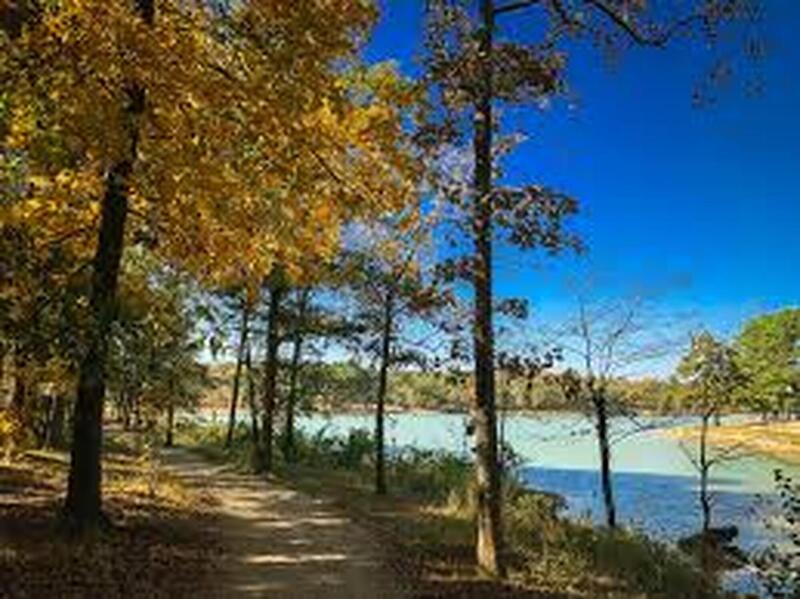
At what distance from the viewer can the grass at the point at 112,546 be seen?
41.9 ft

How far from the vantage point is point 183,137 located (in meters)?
13.8

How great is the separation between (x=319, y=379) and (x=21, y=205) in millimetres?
25446

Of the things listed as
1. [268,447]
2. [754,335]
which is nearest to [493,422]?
[268,447]

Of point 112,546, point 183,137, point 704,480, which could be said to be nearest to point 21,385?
point 112,546

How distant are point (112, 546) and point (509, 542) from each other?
7671mm

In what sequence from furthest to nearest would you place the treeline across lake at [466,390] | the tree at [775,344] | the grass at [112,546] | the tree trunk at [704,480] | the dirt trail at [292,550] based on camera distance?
the tree at [775,344], the tree trunk at [704,480], the treeline across lake at [466,390], the dirt trail at [292,550], the grass at [112,546]

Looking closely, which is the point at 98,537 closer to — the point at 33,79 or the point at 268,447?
the point at 33,79

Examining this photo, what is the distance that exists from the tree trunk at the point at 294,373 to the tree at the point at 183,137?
53.2 feet

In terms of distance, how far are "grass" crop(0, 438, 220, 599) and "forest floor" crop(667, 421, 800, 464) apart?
54250mm

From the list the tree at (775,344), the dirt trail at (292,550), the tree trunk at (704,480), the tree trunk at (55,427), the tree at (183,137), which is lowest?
the dirt trail at (292,550)

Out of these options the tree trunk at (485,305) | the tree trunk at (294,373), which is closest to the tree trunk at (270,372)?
the tree trunk at (294,373)

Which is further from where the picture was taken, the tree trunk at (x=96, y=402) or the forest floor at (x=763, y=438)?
the forest floor at (x=763, y=438)

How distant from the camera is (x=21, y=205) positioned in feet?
48.5

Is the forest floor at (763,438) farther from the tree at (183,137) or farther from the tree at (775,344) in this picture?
the tree at (183,137)
